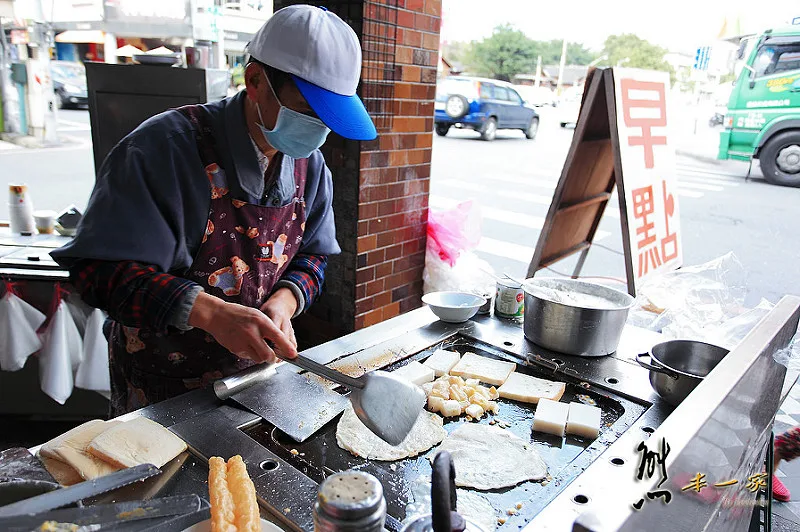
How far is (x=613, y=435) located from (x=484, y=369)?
1.45 feet

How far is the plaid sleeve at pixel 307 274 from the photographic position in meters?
1.83

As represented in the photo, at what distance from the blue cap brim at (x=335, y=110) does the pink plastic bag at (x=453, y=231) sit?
6.88 feet

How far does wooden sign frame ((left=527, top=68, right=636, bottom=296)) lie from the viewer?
3.15m

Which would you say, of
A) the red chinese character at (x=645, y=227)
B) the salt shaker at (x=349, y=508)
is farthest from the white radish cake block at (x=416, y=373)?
the red chinese character at (x=645, y=227)

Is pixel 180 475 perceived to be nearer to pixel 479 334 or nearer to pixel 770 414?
pixel 479 334

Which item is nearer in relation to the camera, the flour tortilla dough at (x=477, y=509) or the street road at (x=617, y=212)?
the flour tortilla dough at (x=477, y=509)

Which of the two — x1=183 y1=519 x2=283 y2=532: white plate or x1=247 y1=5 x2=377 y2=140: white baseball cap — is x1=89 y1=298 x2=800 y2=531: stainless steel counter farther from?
x1=247 y1=5 x2=377 y2=140: white baseball cap

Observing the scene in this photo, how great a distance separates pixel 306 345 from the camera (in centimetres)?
353

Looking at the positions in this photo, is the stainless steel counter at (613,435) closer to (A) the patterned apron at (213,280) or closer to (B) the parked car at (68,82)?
(A) the patterned apron at (213,280)

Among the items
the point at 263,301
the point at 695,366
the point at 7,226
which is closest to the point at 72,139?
the point at 7,226

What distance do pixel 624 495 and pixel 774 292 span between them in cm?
585

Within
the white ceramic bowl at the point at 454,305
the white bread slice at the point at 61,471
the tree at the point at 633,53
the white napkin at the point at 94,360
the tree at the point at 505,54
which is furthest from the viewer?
Answer: the tree at the point at 505,54

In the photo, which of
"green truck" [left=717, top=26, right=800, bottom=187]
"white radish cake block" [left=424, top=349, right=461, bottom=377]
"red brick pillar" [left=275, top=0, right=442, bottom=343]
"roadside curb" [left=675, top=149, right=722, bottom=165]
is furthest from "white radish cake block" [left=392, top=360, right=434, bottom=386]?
"roadside curb" [left=675, top=149, right=722, bottom=165]

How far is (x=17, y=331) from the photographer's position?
2.80 meters
